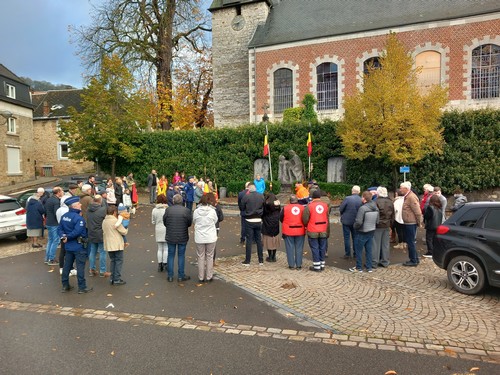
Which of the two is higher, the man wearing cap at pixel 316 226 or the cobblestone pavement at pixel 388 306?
the man wearing cap at pixel 316 226

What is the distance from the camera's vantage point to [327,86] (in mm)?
26703

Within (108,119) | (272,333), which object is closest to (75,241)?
(272,333)

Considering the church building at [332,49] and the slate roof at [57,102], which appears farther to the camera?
the slate roof at [57,102]

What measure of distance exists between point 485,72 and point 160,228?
76.1ft

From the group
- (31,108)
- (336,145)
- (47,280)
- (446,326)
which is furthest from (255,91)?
(446,326)

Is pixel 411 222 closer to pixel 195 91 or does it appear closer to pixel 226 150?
pixel 226 150

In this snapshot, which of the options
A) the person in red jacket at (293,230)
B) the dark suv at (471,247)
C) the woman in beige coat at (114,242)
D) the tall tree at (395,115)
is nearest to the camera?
the dark suv at (471,247)

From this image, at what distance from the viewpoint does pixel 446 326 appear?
5254mm

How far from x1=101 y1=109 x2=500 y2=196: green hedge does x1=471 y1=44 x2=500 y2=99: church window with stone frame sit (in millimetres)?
7160

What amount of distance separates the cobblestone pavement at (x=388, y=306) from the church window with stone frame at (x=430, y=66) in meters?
19.4

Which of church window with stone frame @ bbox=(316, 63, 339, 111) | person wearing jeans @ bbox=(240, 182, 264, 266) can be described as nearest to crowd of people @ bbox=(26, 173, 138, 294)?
person wearing jeans @ bbox=(240, 182, 264, 266)

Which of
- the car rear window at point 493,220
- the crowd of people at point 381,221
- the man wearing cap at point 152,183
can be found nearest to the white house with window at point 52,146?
the man wearing cap at point 152,183

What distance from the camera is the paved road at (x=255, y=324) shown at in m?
4.34

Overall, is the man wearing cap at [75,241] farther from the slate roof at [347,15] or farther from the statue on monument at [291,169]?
the slate roof at [347,15]
